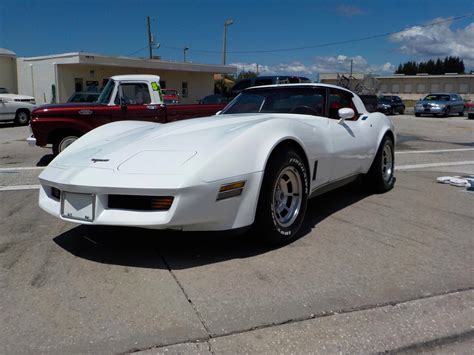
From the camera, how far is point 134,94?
9047 mm

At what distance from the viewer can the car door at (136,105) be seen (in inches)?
345

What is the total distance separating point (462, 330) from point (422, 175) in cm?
540

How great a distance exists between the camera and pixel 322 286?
3176 millimetres

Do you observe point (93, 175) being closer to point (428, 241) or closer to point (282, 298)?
point (282, 298)

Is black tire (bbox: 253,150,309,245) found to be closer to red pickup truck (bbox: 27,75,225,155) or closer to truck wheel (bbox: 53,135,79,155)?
red pickup truck (bbox: 27,75,225,155)

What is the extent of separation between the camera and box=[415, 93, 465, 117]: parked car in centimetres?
2794

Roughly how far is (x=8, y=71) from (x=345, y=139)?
3308cm

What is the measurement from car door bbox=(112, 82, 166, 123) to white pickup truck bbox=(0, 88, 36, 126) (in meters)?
11.7

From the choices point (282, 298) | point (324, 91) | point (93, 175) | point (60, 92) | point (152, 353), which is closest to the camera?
point (152, 353)

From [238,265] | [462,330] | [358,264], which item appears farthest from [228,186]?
[462,330]

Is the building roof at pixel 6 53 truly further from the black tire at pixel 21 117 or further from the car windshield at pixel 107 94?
the car windshield at pixel 107 94

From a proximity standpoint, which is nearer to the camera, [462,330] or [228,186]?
[462,330]

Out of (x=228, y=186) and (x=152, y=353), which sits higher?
(x=228, y=186)

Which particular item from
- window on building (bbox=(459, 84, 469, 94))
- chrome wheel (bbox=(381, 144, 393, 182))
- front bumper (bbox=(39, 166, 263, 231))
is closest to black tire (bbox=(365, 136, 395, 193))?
chrome wheel (bbox=(381, 144, 393, 182))
